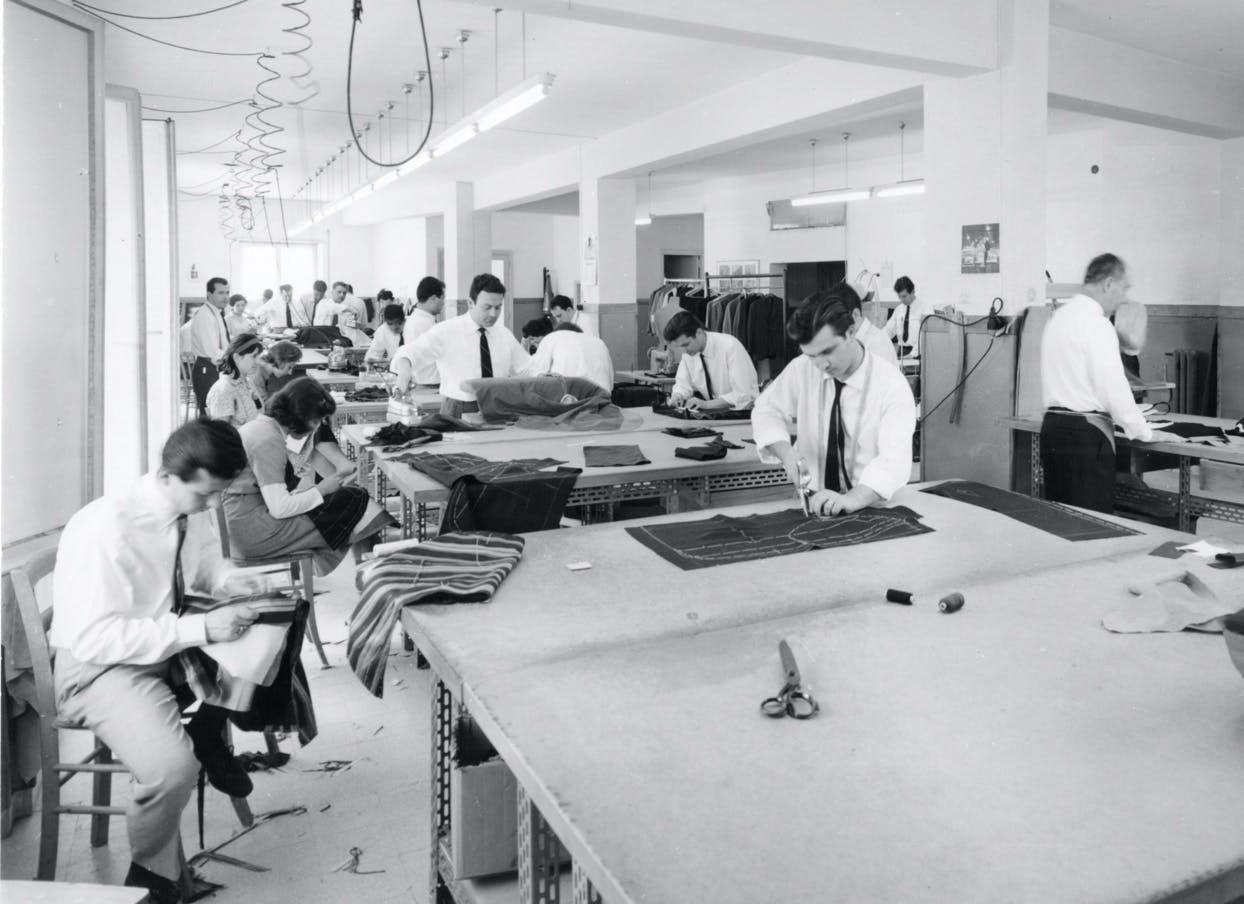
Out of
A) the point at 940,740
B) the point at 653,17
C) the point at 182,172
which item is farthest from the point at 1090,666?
the point at 182,172

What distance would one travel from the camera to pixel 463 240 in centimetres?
1587

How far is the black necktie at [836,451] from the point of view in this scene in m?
3.80

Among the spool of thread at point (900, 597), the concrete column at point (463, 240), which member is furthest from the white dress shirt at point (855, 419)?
the concrete column at point (463, 240)

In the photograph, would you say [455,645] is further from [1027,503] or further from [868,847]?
[1027,503]

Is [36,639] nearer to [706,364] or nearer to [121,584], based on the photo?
[121,584]

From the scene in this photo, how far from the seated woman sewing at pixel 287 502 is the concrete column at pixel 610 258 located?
24.2 feet

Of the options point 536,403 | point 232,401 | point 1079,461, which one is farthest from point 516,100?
point 1079,461

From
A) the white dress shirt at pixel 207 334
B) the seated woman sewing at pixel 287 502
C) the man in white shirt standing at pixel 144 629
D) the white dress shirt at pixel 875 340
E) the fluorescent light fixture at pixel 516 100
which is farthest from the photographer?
the white dress shirt at pixel 207 334

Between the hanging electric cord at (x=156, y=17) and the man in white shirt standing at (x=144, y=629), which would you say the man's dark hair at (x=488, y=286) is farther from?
the man in white shirt standing at (x=144, y=629)

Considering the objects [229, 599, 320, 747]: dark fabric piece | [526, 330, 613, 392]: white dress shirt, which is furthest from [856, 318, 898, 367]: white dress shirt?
[229, 599, 320, 747]: dark fabric piece

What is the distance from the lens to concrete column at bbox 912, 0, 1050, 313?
609cm

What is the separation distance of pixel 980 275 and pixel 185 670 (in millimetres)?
5215

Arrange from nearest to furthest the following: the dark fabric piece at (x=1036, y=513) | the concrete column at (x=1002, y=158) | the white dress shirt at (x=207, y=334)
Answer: the dark fabric piece at (x=1036, y=513), the concrete column at (x=1002, y=158), the white dress shirt at (x=207, y=334)

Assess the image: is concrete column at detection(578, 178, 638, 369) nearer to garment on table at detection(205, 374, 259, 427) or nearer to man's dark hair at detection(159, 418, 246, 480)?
garment on table at detection(205, 374, 259, 427)
